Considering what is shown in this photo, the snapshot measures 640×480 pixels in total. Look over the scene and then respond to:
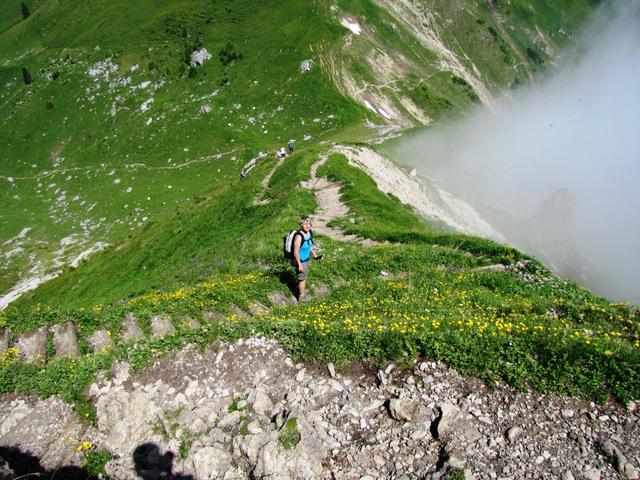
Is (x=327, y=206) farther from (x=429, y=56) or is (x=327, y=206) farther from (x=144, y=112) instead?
(x=429, y=56)

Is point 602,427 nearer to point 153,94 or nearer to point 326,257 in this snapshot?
point 326,257

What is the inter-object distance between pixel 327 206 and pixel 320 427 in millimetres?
24281

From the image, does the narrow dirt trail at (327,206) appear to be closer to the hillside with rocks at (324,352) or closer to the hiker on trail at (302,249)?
the hillside with rocks at (324,352)

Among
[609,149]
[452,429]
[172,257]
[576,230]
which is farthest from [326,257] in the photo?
[609,149]

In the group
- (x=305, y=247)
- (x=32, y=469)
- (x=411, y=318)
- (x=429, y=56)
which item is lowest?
(x=429, y=56)

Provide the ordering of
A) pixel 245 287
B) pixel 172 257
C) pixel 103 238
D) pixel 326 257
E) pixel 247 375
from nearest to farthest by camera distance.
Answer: pixel 247 375, pixel 245 287, pixel 326 257, pixel 172 257, pixel 103 238

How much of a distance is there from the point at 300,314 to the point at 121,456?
5.96 meters

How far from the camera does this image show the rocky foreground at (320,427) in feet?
25.8

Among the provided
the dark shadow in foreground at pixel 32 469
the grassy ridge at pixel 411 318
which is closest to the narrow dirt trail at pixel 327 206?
the grassy ridge at pixel 411 318

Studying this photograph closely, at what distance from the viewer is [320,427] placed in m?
8.79

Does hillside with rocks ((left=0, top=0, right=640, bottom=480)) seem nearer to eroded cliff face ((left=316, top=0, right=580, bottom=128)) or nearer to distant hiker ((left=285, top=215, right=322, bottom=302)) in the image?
distant hiker ((left=285, top=215, right=322, bottom=302))

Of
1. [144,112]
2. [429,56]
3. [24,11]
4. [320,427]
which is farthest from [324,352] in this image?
[24,11]

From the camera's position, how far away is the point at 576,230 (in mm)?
112250

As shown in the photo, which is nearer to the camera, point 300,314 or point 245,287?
point 300,314
